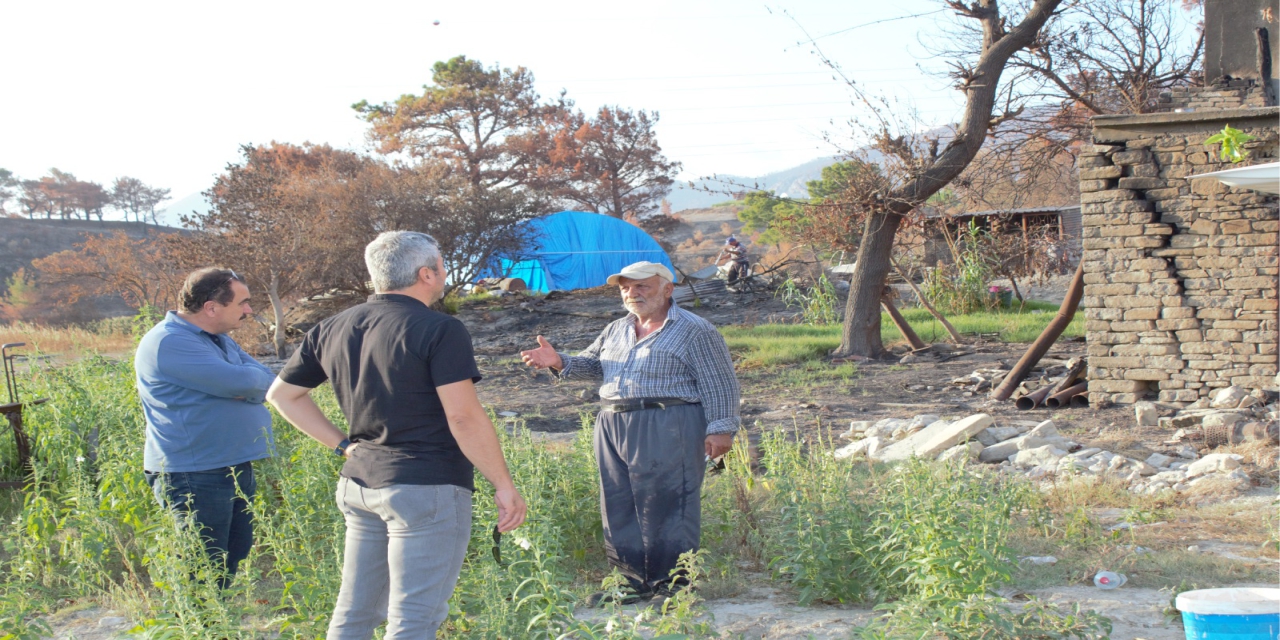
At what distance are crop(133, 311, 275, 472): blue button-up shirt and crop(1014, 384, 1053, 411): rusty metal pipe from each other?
778cm

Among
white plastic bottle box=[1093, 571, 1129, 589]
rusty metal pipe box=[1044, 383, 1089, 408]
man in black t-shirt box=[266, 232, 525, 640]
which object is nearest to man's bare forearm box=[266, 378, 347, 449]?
man in black t-shirt box=[266, 232, 525, 640]

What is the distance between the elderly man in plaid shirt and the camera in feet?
13.4

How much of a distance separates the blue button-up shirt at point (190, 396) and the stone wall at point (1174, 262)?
308 inches

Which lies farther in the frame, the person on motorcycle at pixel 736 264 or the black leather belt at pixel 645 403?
the person on motorcycle at pixel 736 264

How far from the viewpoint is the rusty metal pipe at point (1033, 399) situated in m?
9.48

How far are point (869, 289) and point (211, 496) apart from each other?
1114cm

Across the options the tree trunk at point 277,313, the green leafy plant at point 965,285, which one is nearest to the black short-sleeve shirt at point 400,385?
the tree trunk at point 277,313

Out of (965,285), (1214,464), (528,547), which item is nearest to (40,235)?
(965,285)

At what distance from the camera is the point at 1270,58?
40.4ft

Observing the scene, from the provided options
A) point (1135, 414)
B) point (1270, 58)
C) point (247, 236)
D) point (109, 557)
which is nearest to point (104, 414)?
point (109, 557)

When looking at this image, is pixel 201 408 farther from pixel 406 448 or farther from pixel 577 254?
pixel 577 254

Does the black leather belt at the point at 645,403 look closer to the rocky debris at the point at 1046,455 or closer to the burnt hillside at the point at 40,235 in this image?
the rocky debris at the point at 1046,455

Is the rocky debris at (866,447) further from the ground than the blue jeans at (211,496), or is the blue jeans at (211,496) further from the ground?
the blue jeans at (211,496)

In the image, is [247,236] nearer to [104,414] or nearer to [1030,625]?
[104,414]
